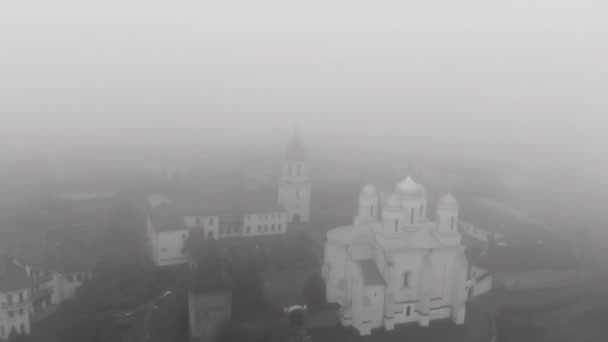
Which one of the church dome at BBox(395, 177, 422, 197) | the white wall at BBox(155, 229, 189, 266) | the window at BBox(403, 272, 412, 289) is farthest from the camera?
the white wall at BBox(155, 229, 189, 266)

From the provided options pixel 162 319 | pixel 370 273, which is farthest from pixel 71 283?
pixel 370 273

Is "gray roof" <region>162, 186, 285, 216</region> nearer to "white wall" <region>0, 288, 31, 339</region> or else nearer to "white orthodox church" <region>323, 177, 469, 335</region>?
"white orthodox church" <region>323, 177, 469, 335</region>

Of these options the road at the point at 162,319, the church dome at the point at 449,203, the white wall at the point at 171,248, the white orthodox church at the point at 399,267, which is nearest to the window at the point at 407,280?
the white orthodox church at the point at 399,267

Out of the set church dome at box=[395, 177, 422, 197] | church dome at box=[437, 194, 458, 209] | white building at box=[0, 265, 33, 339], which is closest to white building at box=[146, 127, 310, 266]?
white building at box=[0, 265, 33, 339]

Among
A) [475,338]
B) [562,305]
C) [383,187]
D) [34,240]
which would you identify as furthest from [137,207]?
[562,305]

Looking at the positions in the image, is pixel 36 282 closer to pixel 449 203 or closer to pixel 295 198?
pixel 295 198

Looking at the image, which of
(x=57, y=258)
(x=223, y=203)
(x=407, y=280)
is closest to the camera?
(x=407, y=280)

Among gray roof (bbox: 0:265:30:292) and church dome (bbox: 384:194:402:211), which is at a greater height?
church dome (bbox: 384:194:402:211)

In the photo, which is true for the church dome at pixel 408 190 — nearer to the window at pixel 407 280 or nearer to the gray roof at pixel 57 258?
the window at pixel 407 280
